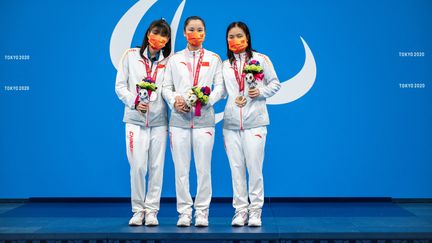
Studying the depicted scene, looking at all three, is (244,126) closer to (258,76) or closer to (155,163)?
(258,76)

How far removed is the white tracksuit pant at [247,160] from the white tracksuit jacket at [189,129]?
0.22 metres

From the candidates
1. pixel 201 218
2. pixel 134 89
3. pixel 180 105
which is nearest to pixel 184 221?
pixel 201 218

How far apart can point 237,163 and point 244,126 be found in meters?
0.34

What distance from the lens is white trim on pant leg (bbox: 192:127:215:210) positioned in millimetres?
5832

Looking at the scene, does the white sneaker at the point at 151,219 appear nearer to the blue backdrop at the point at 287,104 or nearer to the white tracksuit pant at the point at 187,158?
the white tracksuit pant at the point at 187,158

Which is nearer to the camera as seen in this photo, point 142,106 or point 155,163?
A: point 142,106

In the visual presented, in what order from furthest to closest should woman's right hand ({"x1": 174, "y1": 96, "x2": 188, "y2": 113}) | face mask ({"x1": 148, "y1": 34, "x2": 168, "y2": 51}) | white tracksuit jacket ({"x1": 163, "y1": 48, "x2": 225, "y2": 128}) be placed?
face mask ({"x1": 148, "y1": 34, "x2": 168, "y2": 51})
white tracksuit jacket ({"x1": 163, "y1": 48, "x2": 225, "y2": 128})
woman's right hand ({"x1": 174, "y1": 96, "x2": 188, "y2": 113})

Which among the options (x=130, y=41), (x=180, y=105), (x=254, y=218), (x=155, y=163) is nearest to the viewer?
(x=180, y=105)

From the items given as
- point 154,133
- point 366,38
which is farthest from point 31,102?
point 366,38

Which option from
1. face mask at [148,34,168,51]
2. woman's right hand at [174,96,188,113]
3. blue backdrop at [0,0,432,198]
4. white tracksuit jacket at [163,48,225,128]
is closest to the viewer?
woman's right hand at [174,96,188,113]

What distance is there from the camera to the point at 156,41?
594 centimetres

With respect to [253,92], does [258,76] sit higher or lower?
higher

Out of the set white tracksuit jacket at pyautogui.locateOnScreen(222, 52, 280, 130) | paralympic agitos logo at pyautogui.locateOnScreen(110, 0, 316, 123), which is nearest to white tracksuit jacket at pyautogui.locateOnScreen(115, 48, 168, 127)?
white tracksuit jacket at pyautogui.locateOnScreen(222, 52, 280, 130)

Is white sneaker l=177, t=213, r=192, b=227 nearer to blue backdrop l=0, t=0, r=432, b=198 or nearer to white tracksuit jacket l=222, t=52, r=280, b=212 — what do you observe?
white tracksuit jacket l=222, t=52, r=280, b=212
